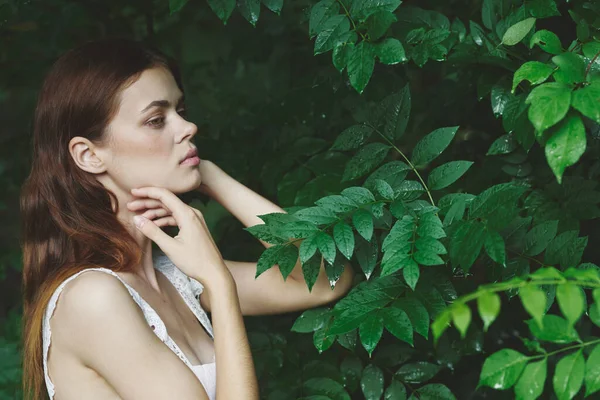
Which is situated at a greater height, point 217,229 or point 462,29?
point 462,29

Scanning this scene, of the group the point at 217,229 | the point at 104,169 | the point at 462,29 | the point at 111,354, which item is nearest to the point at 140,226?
the point at 104,169

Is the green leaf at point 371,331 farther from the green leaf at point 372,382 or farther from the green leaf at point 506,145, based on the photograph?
the green leaf at point 506,145

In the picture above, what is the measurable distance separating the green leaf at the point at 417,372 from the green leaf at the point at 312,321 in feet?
0.90

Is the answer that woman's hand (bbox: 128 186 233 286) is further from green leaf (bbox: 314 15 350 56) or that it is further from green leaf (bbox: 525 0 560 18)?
green leaf (bbox: 525 0 560 18)

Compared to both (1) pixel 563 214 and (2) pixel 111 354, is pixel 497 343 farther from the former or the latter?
(2) pixel 111 354

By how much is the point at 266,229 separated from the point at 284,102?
895 millimetres

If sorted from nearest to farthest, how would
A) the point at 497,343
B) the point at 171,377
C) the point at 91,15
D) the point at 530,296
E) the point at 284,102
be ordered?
the point at 530,296
the point at 171,377
the point at 497,343
the point at 284,102
the point at 91,15

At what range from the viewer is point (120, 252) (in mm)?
1993

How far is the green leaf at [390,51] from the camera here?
1.81 metres

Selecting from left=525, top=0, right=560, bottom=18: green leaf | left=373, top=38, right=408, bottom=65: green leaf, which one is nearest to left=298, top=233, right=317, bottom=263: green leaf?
left=373, top=38, right=408, bottom=65: green leaf

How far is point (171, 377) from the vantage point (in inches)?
68.7

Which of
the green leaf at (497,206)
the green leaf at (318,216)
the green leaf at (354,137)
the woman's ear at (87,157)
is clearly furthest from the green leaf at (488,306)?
the woman's ear at (87,157)

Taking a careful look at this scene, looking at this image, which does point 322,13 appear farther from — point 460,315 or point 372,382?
point 460,315

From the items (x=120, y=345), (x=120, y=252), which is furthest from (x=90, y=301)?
(x=120, y=252)
